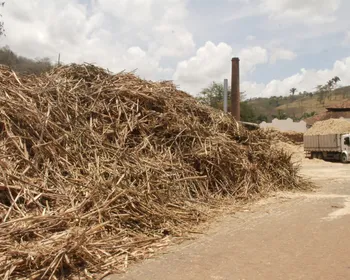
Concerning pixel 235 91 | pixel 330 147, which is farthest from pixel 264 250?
pixel 330 147

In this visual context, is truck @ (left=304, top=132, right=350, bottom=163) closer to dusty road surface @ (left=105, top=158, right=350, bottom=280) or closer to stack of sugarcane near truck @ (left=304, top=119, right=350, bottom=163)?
stack of sugarcane near truck @ (left=304, top=119, right=350, bottom=163)

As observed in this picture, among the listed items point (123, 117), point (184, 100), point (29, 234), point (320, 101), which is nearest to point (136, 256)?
point (29, 234)

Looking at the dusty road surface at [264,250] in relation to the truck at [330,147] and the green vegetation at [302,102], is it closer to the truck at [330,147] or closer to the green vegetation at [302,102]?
the truck at [330,147]

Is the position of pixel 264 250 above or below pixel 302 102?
below

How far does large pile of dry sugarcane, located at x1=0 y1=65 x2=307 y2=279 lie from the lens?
15.0ft

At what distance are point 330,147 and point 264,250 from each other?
18214 millimetres

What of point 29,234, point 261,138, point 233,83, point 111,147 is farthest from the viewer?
point 233,83

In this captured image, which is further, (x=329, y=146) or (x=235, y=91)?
(x=329, y=146)

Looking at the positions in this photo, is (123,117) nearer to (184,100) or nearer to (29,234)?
(184,100)

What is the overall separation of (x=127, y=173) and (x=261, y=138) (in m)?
5.72

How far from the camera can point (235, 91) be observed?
14.5 m

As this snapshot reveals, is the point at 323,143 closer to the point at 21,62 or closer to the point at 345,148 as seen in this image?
the point at 345,148

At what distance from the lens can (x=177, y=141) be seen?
8.71 m

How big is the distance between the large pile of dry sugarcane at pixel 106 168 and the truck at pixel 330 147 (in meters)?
11.3
